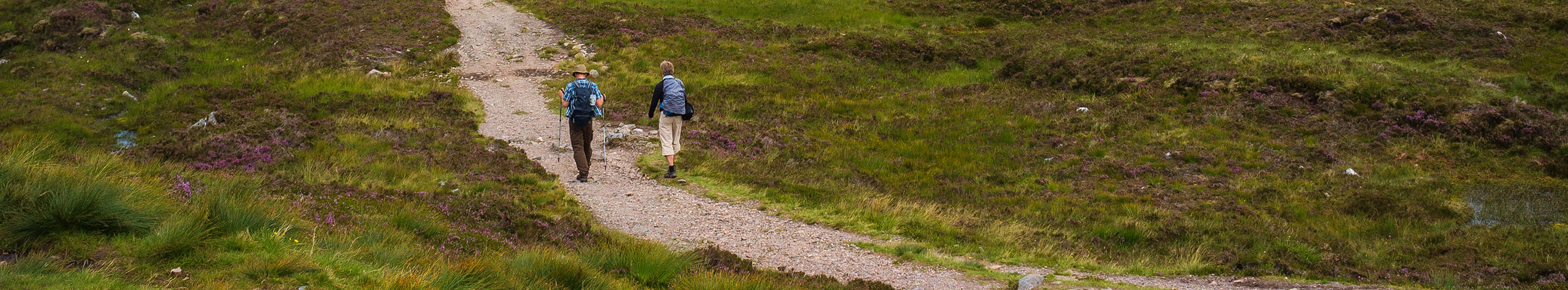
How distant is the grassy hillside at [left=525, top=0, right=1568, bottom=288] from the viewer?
12172 mm

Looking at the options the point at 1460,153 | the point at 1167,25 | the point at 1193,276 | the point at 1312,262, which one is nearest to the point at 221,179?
the point at 1193,276

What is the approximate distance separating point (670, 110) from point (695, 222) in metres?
2.78

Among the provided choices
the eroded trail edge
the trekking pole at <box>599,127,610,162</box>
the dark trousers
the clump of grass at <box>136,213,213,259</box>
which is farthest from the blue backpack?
the clump of grass at <box>136,213,213,259</box>

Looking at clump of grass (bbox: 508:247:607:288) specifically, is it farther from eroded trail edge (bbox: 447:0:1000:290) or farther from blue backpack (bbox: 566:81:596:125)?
blue backpack (bbox: 566:81:596:125)

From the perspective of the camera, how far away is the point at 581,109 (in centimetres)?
1396

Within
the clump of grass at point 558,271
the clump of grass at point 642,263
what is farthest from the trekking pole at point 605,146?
the clump of grass at point 558,271

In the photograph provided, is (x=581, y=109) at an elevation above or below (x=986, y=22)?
above

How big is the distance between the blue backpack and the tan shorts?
1177mm

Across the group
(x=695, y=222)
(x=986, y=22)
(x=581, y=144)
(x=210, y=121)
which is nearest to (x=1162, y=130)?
(x=695, y=222)

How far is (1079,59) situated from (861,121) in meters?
8.02

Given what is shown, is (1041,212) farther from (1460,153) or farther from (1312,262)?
(1460,153)

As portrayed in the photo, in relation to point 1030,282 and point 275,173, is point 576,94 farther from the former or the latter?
point 1030,282

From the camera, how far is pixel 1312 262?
1123 cm

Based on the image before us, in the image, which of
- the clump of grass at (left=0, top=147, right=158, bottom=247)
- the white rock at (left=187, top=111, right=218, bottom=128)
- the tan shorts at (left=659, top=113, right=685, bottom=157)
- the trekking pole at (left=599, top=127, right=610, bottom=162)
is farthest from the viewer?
the white rock at (left=187, top=111, right=218, bottom=128)
